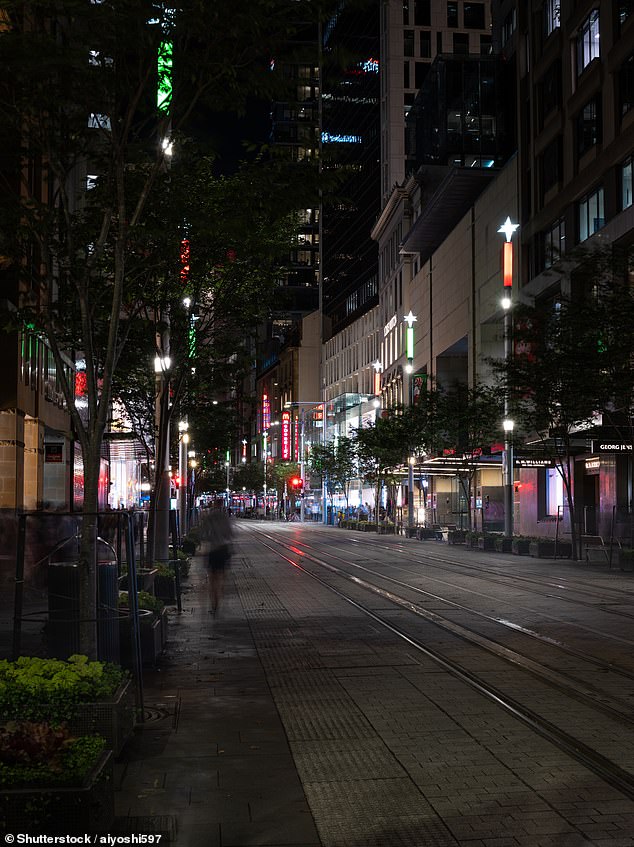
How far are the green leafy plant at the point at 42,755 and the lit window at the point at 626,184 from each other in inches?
1636

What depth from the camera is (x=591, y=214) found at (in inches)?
1913

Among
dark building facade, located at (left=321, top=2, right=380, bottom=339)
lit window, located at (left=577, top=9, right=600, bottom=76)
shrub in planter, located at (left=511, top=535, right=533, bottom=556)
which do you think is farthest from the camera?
dark building facade, located at (left=321, top=2, right=380, bottom=339)

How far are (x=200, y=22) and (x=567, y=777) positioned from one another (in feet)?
24.4

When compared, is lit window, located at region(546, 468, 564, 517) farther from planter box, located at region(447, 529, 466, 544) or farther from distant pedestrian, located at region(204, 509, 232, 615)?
distant pedestrian, located at region(204, 509, 232, 615)

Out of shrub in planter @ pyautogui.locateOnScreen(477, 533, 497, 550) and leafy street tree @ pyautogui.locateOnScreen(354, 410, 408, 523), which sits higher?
leafy street tree @ pyautogui.locateOnScreen(354, 410, 408, 523)

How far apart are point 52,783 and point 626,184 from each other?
43130 mm

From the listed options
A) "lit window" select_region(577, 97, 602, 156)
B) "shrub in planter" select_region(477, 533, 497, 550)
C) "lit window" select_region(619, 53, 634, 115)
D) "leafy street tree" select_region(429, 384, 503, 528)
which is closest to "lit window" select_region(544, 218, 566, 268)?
"lit window" select_region(577, 97, 602, 156)

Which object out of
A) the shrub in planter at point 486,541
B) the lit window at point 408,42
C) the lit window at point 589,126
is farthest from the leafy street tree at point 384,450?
the lit window at point 408,42

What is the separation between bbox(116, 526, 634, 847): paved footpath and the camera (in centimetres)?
656

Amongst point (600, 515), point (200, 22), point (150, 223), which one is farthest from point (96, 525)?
point (600, 515)

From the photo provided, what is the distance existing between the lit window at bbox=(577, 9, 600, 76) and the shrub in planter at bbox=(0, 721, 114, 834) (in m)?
48.2

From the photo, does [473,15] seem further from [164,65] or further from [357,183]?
[164,65]

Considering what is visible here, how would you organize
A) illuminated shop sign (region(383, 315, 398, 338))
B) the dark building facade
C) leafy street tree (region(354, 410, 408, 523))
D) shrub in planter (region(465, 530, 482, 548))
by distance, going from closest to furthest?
shrub in planter (region(465, 530, 482, 548)) < leafy street tree (region(354, 410, 408, 523)) < illuminated shop sign (region(383, 315, 398, 338)) < the dark building facade

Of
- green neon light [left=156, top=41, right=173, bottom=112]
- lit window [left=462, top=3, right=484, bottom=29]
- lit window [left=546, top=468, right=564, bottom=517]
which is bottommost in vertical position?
lit window [left=546, top=468, right=564, bottom=517]
